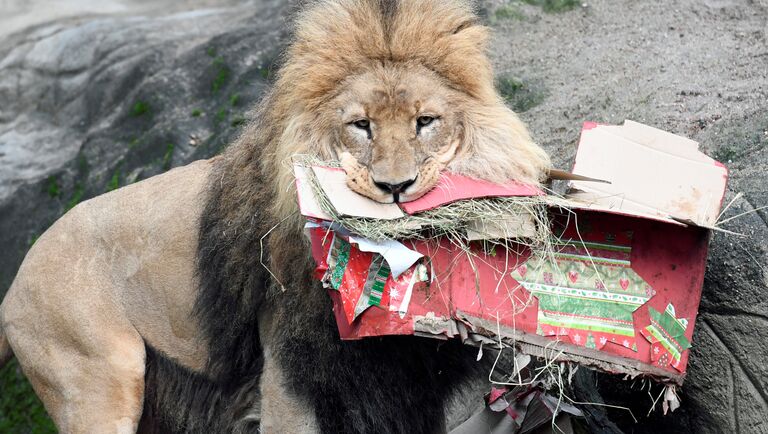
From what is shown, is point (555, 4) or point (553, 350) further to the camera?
point (555, 4)

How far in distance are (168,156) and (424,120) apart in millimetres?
3998

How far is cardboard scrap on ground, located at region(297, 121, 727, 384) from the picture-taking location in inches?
121

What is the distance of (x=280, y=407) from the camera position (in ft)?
12.1

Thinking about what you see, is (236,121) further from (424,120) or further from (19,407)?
Result: (424,120)

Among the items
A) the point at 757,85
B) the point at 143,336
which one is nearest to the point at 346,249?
the point at 143,336

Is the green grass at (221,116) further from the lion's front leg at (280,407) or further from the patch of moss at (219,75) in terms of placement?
→ the lion's front leg at (280,407)

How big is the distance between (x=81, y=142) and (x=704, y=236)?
5.60 metres

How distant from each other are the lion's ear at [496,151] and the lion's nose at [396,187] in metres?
0.25

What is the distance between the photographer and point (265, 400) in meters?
3.77

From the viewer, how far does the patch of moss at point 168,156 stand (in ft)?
22.3

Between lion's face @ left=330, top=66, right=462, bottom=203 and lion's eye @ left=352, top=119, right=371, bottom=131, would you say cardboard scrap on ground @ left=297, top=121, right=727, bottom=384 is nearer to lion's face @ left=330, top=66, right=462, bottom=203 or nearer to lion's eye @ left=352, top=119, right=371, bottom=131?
lion's face @ left=330, top=66, right=462, bottom=203

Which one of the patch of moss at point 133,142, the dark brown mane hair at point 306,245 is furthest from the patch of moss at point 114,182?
the dark brown mane hair at point 306,245

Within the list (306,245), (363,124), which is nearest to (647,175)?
(363,124)

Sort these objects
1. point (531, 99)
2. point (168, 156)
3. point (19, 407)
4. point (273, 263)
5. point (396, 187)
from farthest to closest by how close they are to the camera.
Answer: point (168, 156)
point (19, 407)
point (531, 99)
point (273, 263)
point (396, 187)
